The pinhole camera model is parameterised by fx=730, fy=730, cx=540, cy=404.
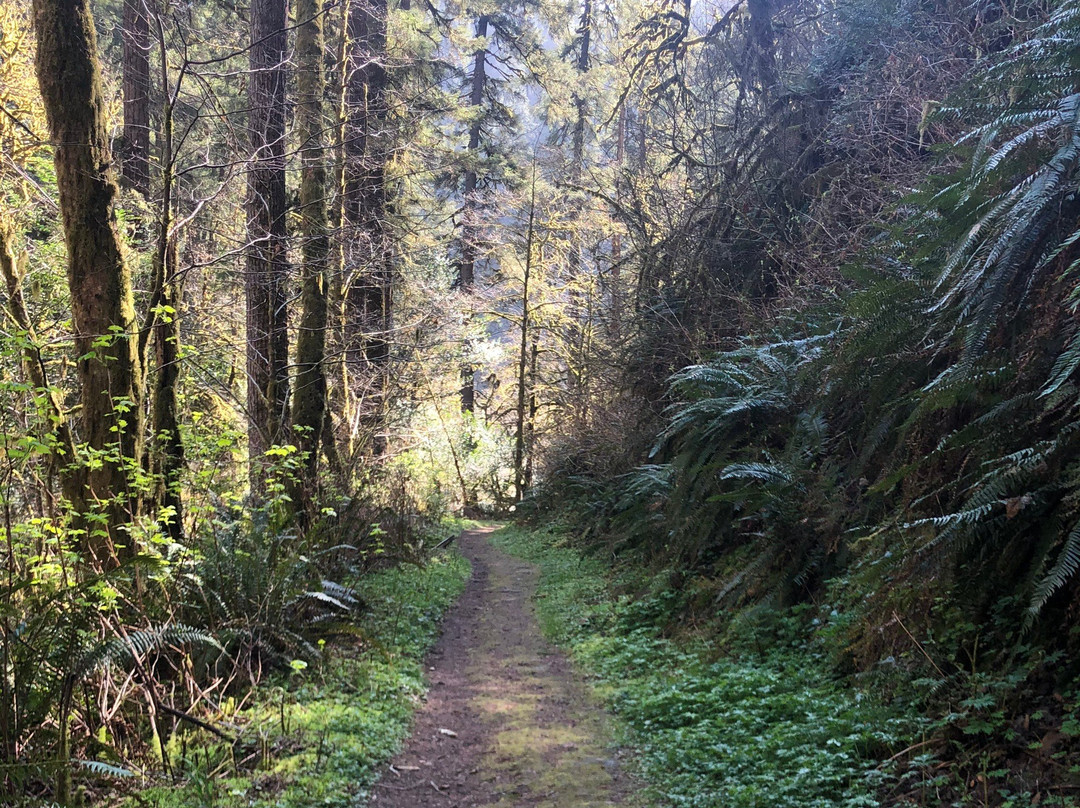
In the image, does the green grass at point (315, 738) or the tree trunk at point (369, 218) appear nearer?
the green grass at point (315, 738)

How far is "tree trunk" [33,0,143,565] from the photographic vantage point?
5.08 m

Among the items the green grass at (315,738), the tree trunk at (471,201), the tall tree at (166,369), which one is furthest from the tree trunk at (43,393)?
the tree trunk at (471,201)

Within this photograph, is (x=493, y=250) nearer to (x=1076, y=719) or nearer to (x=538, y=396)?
(x=538, y=396)

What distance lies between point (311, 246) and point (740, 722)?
24.5ft

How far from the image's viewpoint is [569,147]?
27.5m

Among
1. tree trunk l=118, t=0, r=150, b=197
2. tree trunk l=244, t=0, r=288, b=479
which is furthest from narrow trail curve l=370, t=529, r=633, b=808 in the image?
tree trunk l=118, t=0, r=150, b=197

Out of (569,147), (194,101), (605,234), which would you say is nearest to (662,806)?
(194,101)

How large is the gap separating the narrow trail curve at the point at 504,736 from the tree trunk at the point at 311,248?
3.26 metres

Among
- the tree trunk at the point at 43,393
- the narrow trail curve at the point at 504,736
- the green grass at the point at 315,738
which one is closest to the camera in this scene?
the green grass at the point at 315,738

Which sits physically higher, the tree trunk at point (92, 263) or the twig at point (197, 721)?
the tree trunk at point (92, 263)

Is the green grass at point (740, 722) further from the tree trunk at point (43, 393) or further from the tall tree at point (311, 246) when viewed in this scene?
the tall tree at point (311, 246)

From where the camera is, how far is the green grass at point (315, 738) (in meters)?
3.86

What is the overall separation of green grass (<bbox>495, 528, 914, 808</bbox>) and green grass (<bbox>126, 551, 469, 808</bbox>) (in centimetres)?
164

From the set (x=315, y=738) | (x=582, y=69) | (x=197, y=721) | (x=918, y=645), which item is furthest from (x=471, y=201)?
(x=918, y=645)
